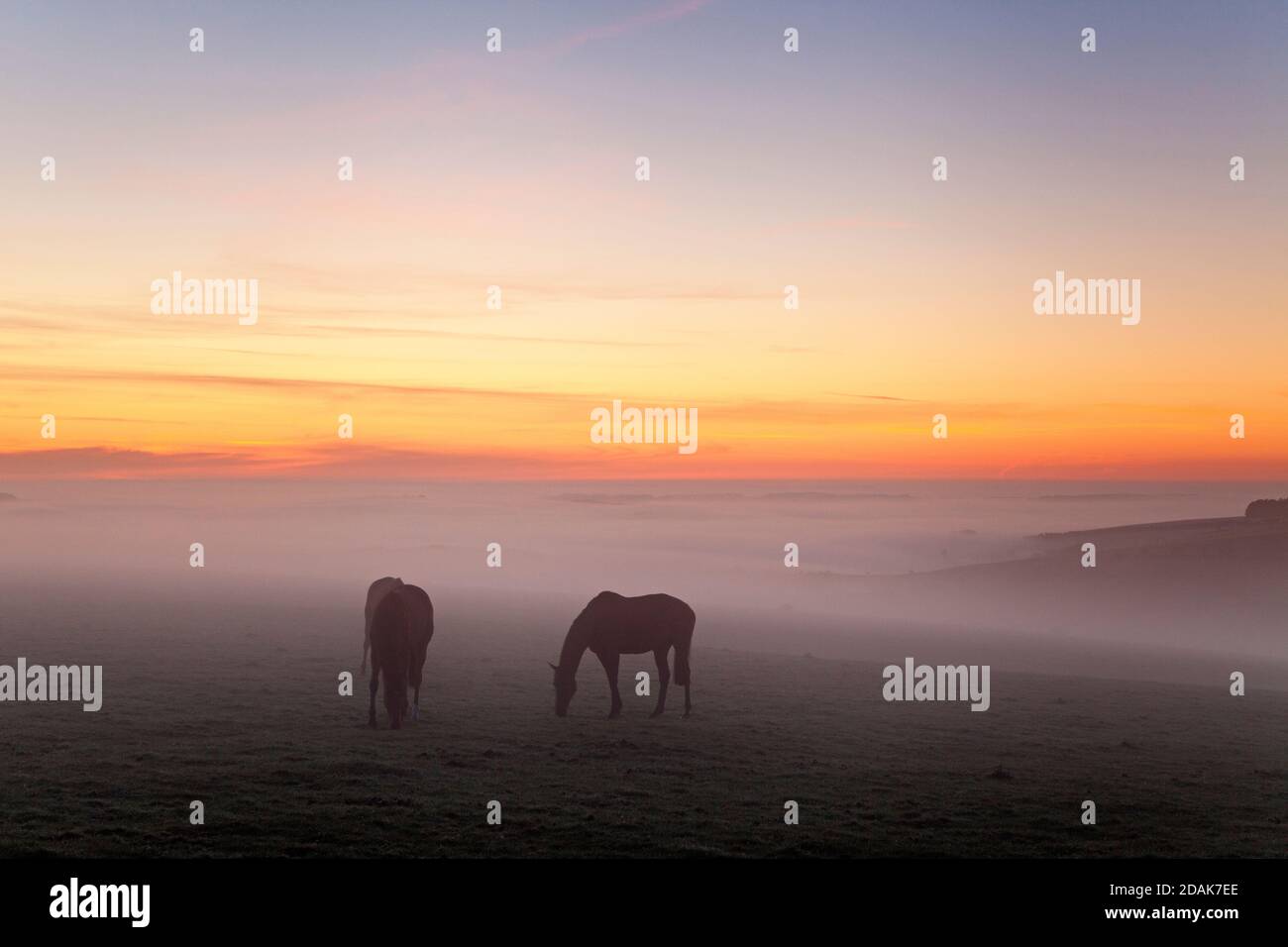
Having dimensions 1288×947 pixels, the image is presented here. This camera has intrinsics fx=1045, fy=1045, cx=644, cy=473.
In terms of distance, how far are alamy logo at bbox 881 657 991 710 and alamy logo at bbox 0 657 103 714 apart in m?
23.6

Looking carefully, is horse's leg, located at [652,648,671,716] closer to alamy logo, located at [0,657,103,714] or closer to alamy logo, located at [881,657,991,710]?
alamy logo, located at [881,657,991,710]

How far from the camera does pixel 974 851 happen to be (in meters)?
15.6

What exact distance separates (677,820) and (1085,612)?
441 ft

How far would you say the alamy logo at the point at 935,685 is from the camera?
34969 millimetres

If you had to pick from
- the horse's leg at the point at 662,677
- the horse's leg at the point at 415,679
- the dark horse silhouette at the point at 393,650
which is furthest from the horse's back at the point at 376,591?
the horse's leg at the point at 662,677

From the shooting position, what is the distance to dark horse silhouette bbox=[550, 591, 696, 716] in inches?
1032

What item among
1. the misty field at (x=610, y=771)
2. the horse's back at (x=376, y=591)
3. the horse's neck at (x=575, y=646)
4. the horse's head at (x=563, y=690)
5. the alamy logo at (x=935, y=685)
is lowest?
the alamy logo at (x=935, y=685)

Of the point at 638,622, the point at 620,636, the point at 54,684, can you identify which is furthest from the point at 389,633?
the point at 54,684

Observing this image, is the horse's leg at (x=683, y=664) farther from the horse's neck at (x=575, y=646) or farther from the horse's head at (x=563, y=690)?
the horse's head at (x=563, y=690)

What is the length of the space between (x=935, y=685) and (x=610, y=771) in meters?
22.2

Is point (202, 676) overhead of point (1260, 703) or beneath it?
overhead

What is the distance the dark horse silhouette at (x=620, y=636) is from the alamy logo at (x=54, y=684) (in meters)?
11.5
